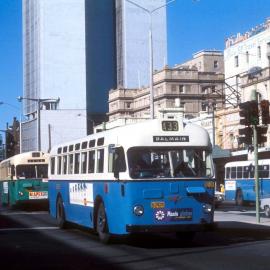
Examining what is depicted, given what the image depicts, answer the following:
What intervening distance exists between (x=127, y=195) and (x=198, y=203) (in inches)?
62.8

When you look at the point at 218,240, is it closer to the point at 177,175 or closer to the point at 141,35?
the point at 177,175

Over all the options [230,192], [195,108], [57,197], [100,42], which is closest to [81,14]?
[100,42]

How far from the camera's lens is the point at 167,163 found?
49.1ft

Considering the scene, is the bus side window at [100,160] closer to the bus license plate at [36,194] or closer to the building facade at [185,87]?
the bus license plate at [36,194]

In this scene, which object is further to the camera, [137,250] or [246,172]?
[246,172]

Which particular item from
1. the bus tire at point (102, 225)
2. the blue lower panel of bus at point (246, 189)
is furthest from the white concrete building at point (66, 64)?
the bus tire at point (102, 225)

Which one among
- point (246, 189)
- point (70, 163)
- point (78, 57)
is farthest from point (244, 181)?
point (78, 57)

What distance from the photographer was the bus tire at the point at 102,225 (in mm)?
15859

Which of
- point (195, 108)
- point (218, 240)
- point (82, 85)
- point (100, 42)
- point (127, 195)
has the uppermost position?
point (100, 42)

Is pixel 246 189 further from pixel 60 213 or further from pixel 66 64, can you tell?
pixel 66 64

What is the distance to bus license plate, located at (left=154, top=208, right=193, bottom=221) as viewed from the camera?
48.2ft

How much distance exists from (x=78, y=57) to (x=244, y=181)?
108m

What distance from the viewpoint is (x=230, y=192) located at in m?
43.7

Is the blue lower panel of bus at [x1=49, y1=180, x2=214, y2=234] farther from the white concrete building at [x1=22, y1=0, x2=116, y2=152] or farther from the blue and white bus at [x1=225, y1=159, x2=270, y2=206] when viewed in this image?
the white concrete building at [x1=22, y1=0, x2=116, y2=152]
